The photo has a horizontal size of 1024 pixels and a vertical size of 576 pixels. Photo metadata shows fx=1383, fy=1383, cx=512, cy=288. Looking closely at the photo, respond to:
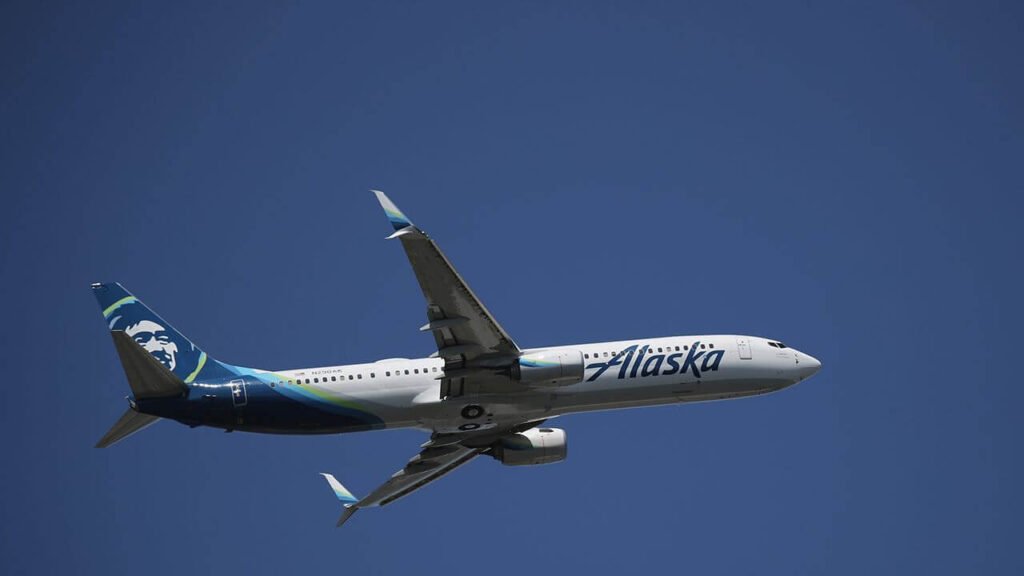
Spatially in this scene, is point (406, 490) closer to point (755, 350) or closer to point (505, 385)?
point (505, 385)

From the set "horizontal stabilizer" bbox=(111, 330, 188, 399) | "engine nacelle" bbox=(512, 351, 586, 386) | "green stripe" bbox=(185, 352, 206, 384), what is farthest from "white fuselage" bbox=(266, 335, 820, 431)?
"horizontal stabilizer" bbox=(111, 330, 188, 399)

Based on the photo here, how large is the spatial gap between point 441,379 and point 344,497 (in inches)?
457

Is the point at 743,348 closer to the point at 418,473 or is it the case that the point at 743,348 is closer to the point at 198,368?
the point at 418,473

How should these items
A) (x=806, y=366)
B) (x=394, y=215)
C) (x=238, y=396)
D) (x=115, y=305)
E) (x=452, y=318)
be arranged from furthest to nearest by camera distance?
1. (x=806, y=366)
2. (x=115, y=305)
3. (x=238, y=396)
4. (x=452, y=318)
5. (x=394, y=215)

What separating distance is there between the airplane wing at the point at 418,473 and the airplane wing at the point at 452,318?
7219 mm

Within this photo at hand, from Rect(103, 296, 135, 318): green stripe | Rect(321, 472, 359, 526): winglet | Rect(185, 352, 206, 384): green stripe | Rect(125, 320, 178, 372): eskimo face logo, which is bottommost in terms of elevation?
Rect(321, 472, 359, 526): winglet

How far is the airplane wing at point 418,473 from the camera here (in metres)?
60.1

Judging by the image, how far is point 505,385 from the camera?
5369cm

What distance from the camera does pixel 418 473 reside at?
199 feet

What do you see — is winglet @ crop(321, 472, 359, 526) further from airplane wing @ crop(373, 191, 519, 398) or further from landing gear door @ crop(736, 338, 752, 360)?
landing gear door @ crop(736, 338, 752, 360)

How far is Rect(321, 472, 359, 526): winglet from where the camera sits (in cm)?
6034

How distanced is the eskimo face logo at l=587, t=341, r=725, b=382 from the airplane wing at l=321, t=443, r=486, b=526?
8.68 metres

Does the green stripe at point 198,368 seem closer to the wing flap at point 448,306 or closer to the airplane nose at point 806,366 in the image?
the wing flap at point 448,306

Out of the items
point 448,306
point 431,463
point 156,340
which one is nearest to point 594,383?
point 448,306
